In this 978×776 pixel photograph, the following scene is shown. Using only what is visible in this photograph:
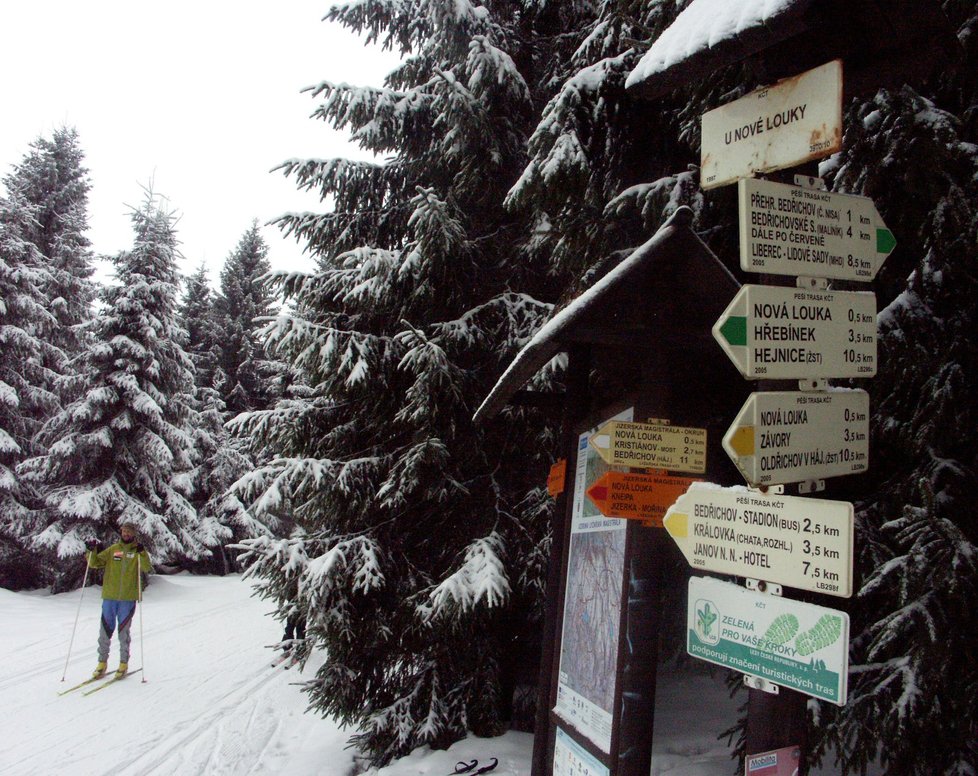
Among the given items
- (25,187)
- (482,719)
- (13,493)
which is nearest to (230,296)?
(25,187)

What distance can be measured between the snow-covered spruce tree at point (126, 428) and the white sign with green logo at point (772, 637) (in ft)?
64.8

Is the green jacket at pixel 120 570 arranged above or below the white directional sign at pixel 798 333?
below

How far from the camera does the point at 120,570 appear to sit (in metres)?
10.1

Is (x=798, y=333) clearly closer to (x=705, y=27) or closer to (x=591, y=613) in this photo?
(x=705, y=27)

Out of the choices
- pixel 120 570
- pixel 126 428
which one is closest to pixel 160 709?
pixel 120 570

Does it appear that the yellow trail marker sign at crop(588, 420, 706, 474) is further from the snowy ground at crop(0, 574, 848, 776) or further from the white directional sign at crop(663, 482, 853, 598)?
the snowy ground at crop(0, 574, 848, 776)

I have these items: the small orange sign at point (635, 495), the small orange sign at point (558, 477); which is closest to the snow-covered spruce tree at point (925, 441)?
the small orange sign at point (635, 495)

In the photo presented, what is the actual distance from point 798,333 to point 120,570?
10448 millimetres

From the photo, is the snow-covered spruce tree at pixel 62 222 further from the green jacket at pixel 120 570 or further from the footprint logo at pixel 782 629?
the footprint logo at pixel 782 629

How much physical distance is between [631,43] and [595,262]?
169cm

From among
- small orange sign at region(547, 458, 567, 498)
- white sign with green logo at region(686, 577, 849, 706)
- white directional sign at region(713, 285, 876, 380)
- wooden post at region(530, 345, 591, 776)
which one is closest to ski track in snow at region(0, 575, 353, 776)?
wooden post at region(530, 345, 591, 776)

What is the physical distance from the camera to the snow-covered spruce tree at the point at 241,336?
1252 inches

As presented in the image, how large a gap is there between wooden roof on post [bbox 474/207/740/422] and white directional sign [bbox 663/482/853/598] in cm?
125

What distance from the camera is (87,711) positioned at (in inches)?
322
